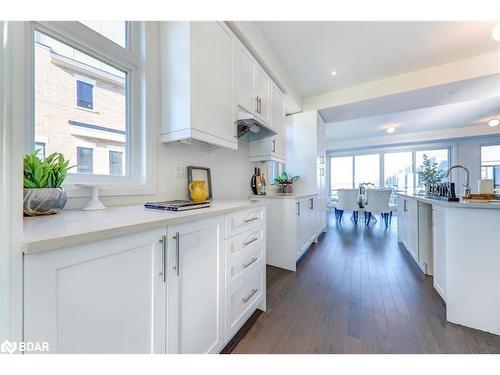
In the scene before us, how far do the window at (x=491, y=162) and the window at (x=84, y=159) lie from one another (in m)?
8.72

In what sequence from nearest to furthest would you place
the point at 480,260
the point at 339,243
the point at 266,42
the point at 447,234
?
the point at 480,260, the point at 447,234, the point at 266,42, the point at 339,243

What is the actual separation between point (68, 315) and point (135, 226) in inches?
11.6

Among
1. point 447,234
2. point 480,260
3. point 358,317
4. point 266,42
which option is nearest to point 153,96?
point 266,42

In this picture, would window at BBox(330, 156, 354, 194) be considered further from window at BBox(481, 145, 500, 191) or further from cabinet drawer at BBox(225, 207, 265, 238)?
cabinet drawer at BBox(225, 207, 265, 238)

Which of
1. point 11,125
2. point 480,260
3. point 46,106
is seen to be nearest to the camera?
point 11,125

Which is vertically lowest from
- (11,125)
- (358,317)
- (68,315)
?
(358,317)

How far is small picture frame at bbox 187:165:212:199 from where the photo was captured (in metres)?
1.74

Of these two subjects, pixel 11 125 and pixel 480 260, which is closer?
pixel 11 125

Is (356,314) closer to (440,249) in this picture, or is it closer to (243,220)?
(440,249)

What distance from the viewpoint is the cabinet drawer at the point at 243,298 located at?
50.4 inches

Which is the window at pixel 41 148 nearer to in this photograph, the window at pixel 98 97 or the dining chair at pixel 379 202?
the window at pixel 98 97

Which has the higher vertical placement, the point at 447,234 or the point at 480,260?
the point at 447,234
